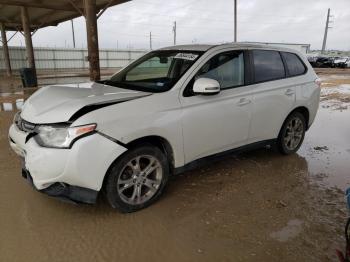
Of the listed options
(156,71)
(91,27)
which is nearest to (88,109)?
(156,71)

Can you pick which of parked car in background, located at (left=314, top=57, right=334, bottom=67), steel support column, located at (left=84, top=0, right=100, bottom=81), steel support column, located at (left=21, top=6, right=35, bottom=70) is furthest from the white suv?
parked car in background, located at (left=314, top=57, right=334, bottom=67)

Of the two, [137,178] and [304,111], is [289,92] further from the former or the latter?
[137,178]

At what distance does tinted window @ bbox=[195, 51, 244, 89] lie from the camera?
3.97 metres

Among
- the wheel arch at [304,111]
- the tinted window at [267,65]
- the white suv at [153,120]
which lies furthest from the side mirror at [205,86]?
the wheel arch at [304,111]

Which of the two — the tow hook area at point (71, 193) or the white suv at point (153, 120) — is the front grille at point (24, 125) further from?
the tow hook area at point (71, 193)

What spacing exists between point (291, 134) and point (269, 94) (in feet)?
3.43

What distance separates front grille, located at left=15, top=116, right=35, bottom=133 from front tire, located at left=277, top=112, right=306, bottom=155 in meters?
3.57

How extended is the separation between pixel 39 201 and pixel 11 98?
9841 millimetres

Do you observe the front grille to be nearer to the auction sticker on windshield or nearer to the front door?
the front door

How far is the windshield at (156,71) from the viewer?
3.85m

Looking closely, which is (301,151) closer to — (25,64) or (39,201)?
(39,201)

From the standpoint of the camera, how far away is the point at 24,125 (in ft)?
11.1

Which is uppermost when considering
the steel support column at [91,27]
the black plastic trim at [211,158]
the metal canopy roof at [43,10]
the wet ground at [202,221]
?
the metal canopy roof at [43,10]

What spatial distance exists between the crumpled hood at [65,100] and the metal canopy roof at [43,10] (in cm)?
898
